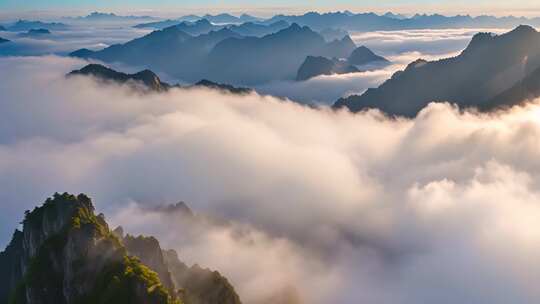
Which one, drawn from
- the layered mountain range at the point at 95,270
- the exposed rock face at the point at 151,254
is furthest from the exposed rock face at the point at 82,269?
the exposed rock face at the point at 151,254

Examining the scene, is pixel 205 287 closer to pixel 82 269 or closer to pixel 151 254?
pixel 151 254

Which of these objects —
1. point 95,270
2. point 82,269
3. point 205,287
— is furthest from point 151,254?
point 82,269

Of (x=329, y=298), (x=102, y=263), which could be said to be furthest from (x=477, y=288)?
(x=102, y=263)

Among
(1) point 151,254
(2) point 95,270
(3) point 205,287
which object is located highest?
(1) point 151,254

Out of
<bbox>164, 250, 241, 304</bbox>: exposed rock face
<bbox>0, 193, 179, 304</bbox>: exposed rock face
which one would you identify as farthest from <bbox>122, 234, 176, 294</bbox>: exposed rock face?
<bbox>0, 193, 179, 304</bbox>: exposed rock face

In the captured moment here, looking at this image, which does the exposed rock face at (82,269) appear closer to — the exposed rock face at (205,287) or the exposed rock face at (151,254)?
the exposed rock face at (151,254)

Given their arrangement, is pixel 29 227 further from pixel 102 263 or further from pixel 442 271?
pixel 442 271

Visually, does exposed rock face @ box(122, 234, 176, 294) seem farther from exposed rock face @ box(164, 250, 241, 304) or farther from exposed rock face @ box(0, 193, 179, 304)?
exposed rock face @ box(0, 193, 179, 304)
